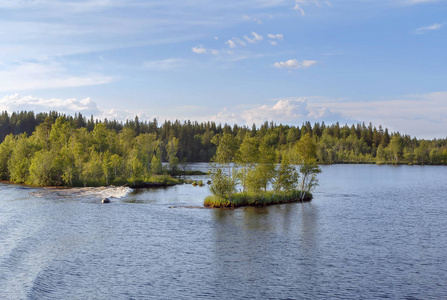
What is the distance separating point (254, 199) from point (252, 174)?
5.17m

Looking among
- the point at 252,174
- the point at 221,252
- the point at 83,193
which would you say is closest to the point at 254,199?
the point at 252,174

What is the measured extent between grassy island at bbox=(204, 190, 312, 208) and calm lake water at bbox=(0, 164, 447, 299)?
11.9 feet

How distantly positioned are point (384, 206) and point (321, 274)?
48790 millimetres

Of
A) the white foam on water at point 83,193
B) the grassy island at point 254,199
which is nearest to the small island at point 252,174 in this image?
the grassy island at point 254,199

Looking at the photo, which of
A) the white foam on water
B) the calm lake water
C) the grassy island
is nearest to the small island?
the grassy island

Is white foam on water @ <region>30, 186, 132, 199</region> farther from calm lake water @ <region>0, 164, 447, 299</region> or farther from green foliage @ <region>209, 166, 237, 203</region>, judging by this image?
green foliage @ <region>209, 166, 237, 203</region>

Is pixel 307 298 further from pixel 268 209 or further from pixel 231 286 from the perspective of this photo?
pixel 268 209

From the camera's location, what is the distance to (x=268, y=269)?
119 ft

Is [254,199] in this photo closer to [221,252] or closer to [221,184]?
[221,184]

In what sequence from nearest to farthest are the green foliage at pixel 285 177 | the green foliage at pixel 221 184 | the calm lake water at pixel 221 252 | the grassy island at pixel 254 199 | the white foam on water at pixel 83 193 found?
the calm lake water at pixel 221 252 < the green foliage at pixel 221 184 < the grassy island at pixel 254 199 < the green foliage at pixel 285 177 < the white foam on water at pixel 83 193

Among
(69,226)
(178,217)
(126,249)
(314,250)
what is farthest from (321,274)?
(69,226)

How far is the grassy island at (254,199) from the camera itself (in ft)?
241

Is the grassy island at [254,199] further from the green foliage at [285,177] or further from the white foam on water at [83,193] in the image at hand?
the white foam on water at [83,193]

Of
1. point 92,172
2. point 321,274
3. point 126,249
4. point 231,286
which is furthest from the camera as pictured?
point 92,172
